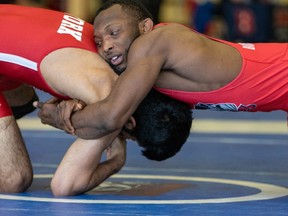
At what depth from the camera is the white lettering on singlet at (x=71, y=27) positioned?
201 inches

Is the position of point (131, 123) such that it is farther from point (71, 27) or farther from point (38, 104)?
point (71, 27)

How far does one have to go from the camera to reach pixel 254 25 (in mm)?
16578

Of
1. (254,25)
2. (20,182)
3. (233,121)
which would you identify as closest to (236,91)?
(20,182)

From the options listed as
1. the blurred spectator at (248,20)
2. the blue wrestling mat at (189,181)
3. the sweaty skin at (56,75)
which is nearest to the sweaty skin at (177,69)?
the sweaty skin at (56,75)

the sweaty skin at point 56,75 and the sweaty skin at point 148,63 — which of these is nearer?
the sweaty skin at point 148,63

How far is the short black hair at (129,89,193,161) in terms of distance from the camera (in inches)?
193

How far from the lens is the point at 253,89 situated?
15.8 ft

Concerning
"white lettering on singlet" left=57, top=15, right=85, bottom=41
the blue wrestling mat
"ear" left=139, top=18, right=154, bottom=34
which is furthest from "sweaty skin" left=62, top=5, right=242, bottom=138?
the blue wrestling mat

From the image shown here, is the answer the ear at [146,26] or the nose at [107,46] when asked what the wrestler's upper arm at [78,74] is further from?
the ear at [146,26]

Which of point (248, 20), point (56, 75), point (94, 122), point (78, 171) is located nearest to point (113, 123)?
point (94, 122)

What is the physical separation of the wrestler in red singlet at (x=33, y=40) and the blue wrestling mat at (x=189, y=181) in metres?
0.62

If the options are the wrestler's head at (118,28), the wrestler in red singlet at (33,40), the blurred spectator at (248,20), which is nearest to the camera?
the wrestler's head at (118,28)

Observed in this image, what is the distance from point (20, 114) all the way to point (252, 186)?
1.49 meters

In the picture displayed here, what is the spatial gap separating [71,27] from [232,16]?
11.4 metres
